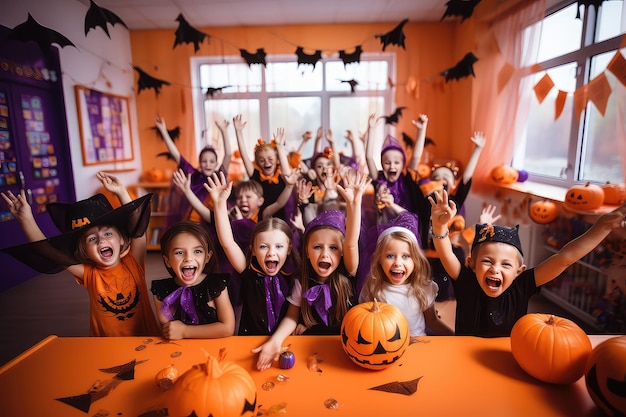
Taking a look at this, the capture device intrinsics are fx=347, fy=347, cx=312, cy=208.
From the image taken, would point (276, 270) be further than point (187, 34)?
No

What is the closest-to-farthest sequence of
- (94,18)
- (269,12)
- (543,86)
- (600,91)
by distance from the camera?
(94,18), (600,91), (543,86), (269,12)

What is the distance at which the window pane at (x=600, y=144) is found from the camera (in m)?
3.07

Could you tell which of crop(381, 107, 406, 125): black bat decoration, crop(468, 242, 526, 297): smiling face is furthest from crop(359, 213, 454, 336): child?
crop(381, 107, 406, 125): black bat decoration

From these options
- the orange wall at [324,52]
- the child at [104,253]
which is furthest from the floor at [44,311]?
the orange wall at [324,52]

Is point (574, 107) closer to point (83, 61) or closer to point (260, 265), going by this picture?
point (260, 265)

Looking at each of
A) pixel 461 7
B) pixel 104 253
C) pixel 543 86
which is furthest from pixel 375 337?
pixel 543 86

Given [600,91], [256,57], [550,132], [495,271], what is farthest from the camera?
[256,57]

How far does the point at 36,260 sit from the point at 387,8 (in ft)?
16.3

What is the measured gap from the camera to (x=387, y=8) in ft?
15.6

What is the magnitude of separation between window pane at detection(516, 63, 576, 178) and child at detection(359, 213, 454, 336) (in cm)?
306

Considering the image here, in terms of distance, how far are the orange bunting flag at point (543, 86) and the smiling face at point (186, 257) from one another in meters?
3.61

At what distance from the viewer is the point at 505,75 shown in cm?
401

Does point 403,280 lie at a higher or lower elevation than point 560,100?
lower

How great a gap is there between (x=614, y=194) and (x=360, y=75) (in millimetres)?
3682
